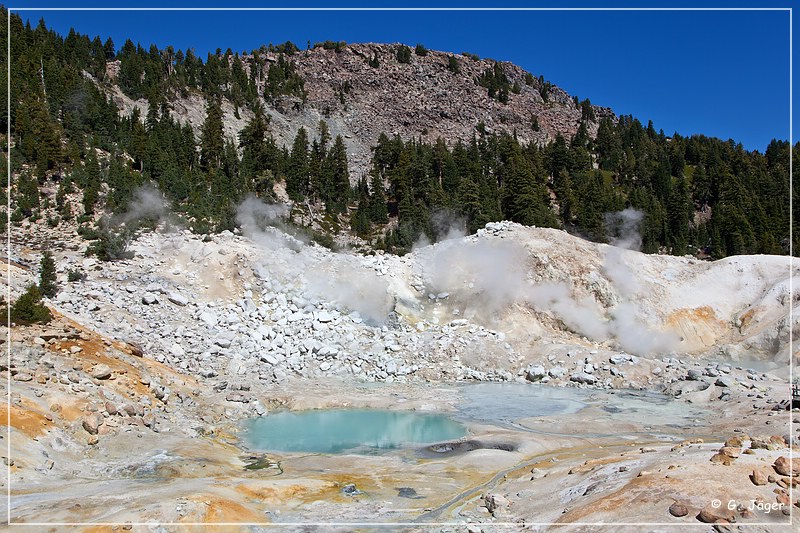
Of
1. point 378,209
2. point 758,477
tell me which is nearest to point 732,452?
point 758,477

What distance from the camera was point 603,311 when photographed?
39.4m

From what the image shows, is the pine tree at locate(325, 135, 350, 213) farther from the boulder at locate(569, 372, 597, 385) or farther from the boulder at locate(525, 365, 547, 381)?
the boulder at locate(569, 372, 597, 385)

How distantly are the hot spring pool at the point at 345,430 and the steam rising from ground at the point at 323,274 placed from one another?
13.1m

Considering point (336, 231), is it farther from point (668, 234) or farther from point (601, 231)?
point (668, 234)

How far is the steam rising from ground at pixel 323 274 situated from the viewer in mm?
36906

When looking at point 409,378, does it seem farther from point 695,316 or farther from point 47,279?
point 695,316

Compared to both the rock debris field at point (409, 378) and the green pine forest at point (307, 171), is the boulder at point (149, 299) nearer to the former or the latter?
the rock debris field at point (409, 378)

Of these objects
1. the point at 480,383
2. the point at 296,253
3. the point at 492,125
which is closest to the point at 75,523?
the point at 480,383

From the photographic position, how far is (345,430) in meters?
20.9

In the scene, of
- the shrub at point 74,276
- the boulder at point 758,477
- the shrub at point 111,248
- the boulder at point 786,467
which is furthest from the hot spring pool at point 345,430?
the shrub at point 111,248

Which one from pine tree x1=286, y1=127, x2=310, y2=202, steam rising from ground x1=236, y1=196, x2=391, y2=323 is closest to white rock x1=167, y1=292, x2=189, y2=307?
steam rising from ground x1=236, y1=196, x2=391, y2=323

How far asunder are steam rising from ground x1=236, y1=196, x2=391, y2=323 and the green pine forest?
555 centimetres

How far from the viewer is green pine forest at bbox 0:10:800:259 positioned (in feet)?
160

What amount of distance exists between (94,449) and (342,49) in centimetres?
13052
